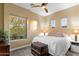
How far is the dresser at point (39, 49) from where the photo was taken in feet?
6.81

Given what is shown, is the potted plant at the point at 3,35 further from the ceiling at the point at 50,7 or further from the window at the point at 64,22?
the window at the point at 64,22

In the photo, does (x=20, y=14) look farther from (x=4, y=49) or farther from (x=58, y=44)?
(x=58, y=44)

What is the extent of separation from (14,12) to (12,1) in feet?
0.75

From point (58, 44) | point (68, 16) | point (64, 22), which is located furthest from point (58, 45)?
point (68, 16)

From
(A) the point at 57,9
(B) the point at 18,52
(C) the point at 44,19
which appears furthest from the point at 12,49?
(A) the point at 57,9

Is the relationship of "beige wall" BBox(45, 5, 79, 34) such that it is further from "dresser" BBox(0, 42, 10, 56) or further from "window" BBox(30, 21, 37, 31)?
"dresser" BBox(0, 42, 10, 56)

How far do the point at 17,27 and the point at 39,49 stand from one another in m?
0.68

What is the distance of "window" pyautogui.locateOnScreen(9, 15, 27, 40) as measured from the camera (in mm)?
2082

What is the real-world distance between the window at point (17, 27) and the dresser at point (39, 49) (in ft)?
1.11

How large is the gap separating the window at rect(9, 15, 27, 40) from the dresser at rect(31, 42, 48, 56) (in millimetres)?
339

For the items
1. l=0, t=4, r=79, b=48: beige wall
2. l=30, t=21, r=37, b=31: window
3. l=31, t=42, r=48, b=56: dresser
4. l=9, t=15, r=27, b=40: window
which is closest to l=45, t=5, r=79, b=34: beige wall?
l=0, t=4, r=79, b=48: beige wall

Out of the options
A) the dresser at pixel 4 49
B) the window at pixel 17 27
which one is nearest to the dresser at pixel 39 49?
the window at pixel 17 27

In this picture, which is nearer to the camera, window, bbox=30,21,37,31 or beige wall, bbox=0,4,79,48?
beige wall, bbox=0,4,79,48

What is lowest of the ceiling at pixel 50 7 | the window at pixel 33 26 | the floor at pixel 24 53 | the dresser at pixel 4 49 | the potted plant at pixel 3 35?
the floor at pixel 24 53
